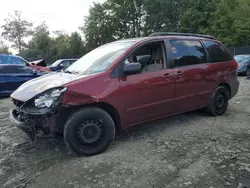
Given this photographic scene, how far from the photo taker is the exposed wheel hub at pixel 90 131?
3.42 meters

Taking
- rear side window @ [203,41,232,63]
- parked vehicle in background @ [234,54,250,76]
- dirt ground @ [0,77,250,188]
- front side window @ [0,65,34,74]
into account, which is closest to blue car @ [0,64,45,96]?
front side window @ [0,65,34,74]

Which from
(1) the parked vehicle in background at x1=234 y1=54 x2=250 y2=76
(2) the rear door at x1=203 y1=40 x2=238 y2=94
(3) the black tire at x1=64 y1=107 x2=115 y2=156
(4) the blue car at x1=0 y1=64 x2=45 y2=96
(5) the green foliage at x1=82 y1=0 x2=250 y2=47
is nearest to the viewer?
(3) the black tire at x1=64 y1=107 x2=115 y2=156

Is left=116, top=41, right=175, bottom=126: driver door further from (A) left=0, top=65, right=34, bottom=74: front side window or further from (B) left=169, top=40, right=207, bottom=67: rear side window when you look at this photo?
(A) left=0, top=65, right=34, bottom=74: front side window

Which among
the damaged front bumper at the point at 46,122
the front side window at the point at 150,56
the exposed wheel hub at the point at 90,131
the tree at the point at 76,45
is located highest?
the tree at the point at 76,45

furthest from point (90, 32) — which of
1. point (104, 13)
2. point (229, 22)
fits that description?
point (229, 22)

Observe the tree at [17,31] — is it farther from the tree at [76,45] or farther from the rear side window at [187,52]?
the rear side window at [187,52]

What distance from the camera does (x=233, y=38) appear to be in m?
29.5

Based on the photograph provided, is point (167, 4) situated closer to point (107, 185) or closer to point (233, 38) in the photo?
point (233, 38)

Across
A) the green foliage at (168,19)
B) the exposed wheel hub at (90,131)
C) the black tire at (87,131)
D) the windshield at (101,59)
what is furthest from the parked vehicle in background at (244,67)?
the green foliage at (168,19)

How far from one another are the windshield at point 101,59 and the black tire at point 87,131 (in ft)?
2.27

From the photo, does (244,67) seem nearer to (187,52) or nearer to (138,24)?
(187,52)

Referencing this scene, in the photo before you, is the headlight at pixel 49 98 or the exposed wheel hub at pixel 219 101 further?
the exposed wheel hub at pixel 219 101

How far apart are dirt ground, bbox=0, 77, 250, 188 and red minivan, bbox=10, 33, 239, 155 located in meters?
0.34

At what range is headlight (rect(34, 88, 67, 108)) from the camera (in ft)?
10.7
